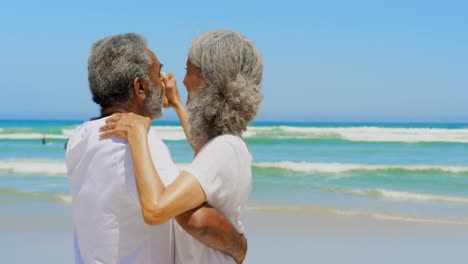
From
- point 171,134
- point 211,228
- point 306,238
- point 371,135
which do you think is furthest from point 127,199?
point 371,135

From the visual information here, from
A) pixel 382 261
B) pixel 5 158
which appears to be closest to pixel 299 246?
pixel 382 261

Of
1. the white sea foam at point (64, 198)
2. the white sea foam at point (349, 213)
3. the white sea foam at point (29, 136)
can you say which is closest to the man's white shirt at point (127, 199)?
the white sea foam at point (349, 213)

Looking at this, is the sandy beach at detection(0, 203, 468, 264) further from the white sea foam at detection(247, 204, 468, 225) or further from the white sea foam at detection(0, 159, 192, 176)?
the white sea foam at detection(0, 159, 192, 176)

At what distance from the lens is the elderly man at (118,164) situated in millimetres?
2457

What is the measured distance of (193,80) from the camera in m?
2.41

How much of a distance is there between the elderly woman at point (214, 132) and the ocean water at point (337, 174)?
6956 mm

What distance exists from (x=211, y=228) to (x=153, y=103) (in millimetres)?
573

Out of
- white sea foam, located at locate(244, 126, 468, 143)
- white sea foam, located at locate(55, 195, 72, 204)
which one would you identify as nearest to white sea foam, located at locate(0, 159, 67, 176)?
white sea foam, located at locate(55, 195, 72, 204)

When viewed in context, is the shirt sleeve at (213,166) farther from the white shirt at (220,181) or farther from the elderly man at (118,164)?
the elderly man at (118,164)

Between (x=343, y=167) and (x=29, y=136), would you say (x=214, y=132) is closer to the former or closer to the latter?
(x=343, y=167)

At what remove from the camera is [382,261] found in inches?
256

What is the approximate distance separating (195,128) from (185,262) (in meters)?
0.49

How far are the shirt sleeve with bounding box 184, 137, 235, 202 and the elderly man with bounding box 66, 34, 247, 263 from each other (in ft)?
0.61

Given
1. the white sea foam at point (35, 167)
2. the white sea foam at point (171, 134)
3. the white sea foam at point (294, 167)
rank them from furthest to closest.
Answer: the white sea foam at point (171, 134)
the white sea foam at point (294, 167)
the white sea foam at point (35, 167)
